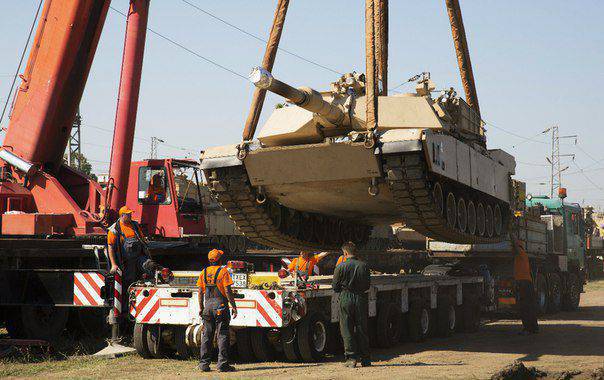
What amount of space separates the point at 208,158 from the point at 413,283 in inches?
152

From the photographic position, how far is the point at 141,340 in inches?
460

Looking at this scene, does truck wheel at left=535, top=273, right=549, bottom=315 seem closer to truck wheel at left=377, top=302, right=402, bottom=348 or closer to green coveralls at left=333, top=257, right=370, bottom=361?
truck wheel at left=377, top=302, right=402, bottom=348

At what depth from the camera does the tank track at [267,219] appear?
13.6 m

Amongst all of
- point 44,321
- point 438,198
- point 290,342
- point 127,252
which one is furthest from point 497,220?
point 44,321

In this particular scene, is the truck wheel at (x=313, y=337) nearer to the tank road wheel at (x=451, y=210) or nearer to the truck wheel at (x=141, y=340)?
the truck wheel at (x=141, y=340)

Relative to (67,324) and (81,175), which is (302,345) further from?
(81,175)

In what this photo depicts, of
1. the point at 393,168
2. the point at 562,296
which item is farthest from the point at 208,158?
the point at 562,296

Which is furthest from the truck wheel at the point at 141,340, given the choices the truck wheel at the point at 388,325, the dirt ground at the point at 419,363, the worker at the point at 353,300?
the truck wheel at the point at 388,325

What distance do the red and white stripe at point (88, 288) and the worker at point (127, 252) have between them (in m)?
0.31

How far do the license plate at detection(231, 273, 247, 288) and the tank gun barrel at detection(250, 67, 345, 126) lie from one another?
2378mm

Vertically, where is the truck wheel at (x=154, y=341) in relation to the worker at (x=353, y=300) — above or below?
below

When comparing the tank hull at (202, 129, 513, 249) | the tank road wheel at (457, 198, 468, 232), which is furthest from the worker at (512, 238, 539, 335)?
the tank road wheel at (457, 198, 468, 232)

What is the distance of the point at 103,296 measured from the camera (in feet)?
39.3

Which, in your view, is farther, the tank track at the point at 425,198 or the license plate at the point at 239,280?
the tank track at the point at 425,198
